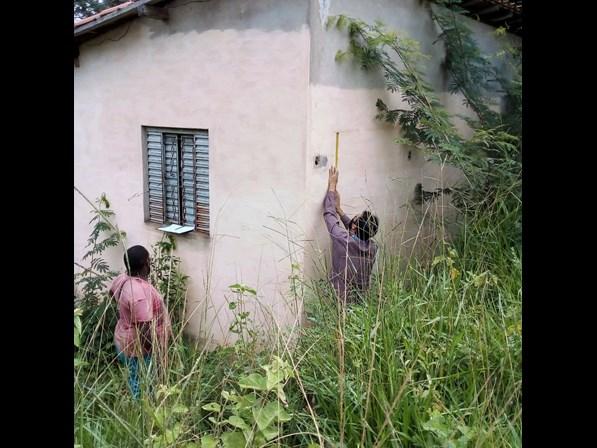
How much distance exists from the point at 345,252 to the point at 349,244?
197mm

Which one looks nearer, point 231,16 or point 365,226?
point 365,226

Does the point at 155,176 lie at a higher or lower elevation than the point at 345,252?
higher

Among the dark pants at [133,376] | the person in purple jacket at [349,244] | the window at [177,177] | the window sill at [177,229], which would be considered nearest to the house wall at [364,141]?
the person in purple jacket at [349,244]

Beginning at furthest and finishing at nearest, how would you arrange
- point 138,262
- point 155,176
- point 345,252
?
point 155,176, point 345,252, point 138,262

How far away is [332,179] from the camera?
5.70 metres

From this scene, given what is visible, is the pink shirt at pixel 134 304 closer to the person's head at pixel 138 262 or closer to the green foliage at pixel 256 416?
the person's head at pixel 138 262

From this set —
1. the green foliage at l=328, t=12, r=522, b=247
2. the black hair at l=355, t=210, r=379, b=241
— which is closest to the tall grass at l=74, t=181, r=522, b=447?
the black hair at l=355, t=210, r=379, b=241

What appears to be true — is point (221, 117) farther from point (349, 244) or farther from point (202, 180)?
point (349, 244)

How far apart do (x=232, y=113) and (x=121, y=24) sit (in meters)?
1.99

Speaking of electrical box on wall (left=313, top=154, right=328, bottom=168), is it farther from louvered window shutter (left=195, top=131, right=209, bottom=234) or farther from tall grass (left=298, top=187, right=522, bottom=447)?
tall grass (left=298, top=187, right=522, bottom=447)

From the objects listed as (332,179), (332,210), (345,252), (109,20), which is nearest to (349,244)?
(345,252)

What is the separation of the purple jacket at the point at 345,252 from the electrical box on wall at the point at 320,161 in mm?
258
